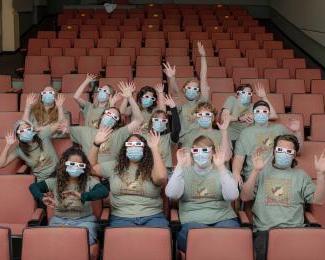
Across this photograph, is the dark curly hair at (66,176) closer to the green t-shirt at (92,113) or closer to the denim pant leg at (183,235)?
the denim pant leg at (183,235)

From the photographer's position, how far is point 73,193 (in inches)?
150

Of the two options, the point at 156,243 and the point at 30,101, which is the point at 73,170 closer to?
the point at 156,243

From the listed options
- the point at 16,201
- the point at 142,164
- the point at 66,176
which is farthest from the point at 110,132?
the point at 16,201

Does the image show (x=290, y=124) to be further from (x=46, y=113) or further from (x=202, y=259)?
(x=46, y=113)

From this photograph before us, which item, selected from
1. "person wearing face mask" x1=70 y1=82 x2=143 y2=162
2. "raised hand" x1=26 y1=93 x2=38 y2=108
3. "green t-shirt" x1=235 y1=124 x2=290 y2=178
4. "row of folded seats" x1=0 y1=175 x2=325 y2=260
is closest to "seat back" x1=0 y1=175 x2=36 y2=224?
"person wearing face mask" x1=70 y1=82 x2=143 y2=162

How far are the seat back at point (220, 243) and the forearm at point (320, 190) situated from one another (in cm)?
74

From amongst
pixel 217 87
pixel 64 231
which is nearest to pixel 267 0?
pixel 217 87

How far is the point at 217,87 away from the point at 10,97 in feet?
7.93

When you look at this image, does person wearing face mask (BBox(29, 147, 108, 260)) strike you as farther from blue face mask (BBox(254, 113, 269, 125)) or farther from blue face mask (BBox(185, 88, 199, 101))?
blue face mask (BBox(185, 88, 199, 101))

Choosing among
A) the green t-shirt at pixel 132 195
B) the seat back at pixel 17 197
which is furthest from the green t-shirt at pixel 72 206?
the seat back at pixel 17 197

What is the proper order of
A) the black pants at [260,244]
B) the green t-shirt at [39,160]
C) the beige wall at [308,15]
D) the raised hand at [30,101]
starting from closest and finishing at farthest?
the black pants at [260,244] < the green t-shirt at [39,160] < the raised hand at [30,101] < the beige wall at [308,15]

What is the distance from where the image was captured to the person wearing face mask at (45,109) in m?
5.07

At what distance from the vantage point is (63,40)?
29.0 ft

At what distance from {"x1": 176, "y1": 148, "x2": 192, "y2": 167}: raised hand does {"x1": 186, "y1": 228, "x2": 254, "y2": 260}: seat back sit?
0.54 meters
